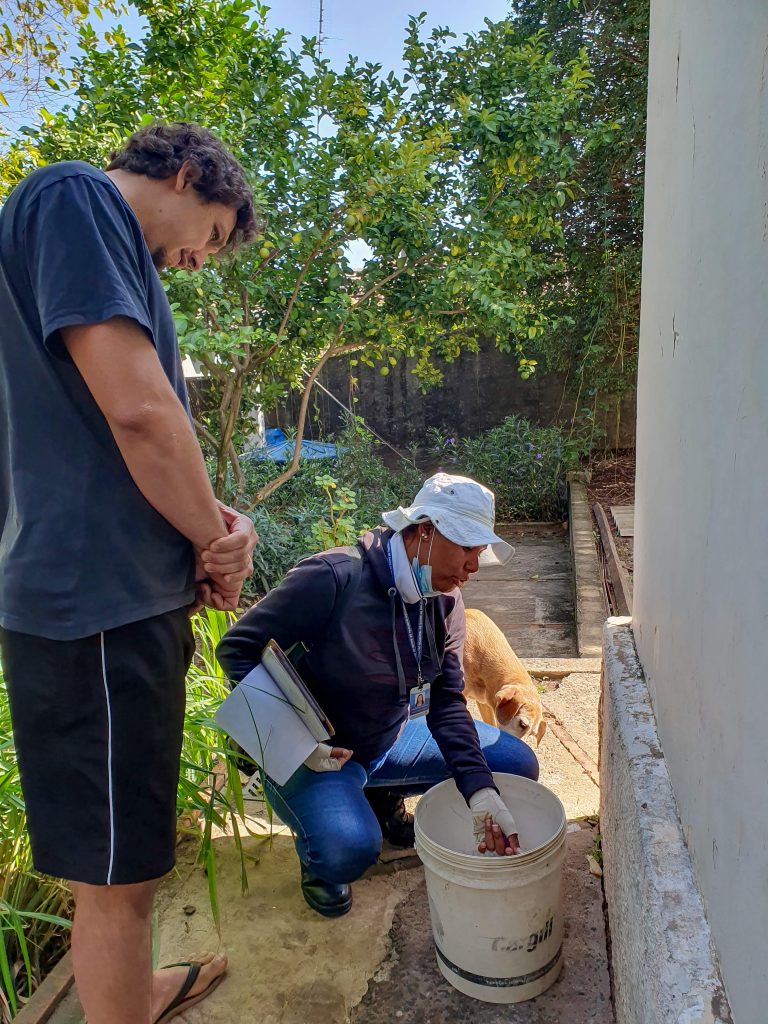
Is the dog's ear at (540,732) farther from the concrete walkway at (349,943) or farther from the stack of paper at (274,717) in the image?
the stack of paper at (274,717)

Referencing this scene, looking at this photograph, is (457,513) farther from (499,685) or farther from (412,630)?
(499,685)

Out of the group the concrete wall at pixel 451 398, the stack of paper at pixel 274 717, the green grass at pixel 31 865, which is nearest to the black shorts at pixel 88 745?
the green grass at pixel 31 865

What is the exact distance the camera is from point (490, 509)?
2416 millimetres

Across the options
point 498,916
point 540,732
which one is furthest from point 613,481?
point 498,916

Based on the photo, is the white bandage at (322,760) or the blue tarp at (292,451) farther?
the blue tarp at (292,451)

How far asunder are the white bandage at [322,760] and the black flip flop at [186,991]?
0.59m

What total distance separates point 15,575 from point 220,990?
136cm

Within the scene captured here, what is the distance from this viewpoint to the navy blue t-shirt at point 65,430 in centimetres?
144

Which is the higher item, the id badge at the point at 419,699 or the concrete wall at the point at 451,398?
the concrete wall at the point at 451,398

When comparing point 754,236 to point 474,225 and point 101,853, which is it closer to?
point 101,853

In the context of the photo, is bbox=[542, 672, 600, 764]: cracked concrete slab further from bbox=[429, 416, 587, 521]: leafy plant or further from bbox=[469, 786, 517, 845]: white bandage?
bbox=[429, 416, 587, 521]: leafy plant

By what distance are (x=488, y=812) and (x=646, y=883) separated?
2.44 ft

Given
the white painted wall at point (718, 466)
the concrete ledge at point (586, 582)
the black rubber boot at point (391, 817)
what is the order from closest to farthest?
the white painted wall at point (718, 466), the black rubber boot at point (391, 817), the concrete ledge at point (586, 582)

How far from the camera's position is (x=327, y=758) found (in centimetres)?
238
